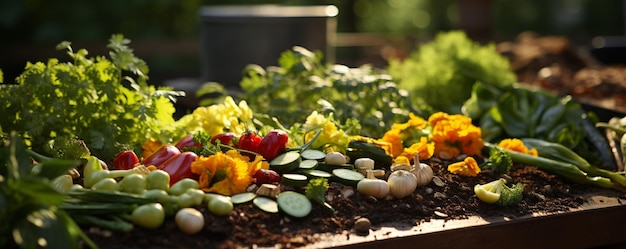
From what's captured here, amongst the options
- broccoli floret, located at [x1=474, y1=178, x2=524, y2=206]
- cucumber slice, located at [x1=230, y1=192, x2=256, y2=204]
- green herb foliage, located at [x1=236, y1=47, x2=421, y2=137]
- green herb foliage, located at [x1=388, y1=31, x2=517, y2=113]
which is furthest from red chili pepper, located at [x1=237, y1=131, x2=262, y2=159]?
green herb foliage, located at [x1=388, y1=31, x2=517, y2=113]

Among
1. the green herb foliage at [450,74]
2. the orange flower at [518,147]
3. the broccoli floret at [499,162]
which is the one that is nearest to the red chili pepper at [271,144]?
the broccoli floret at [499,162]

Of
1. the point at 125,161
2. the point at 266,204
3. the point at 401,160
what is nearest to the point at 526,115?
the point at 401,160

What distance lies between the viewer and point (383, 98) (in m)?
2.59

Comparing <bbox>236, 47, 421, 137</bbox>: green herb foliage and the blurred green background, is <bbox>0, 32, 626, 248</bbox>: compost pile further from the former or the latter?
the blurred green background

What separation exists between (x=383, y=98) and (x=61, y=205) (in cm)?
130

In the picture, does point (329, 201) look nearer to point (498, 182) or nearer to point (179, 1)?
point (498, 182)

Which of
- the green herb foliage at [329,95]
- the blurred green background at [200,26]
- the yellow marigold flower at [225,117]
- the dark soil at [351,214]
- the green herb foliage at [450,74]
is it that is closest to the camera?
the dark soil at [351,214]

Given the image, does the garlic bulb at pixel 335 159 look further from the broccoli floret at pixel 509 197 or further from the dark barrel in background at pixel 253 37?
the dark barrel in background at pixel 253 37

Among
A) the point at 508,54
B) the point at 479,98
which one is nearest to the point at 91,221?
the point at 479,98

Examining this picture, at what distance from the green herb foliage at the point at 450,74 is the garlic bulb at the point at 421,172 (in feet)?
3.17

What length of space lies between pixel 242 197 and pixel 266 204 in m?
0.06

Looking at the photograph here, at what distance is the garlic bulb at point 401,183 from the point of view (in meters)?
1.86

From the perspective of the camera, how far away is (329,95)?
2.62 meters

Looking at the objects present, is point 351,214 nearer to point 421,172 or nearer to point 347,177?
point 347,177
